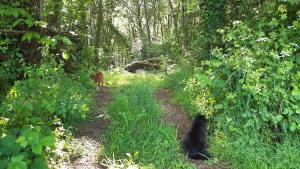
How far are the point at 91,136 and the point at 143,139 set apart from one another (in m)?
0.78

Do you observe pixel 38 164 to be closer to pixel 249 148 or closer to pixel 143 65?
pixel 249 148

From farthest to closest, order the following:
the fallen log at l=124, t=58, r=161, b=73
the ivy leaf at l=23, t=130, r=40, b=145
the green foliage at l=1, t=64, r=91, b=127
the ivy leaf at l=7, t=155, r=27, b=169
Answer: the fallen log at l=124, t=58, r=161, b=73, the green foliage at l=1, t=64, r=91, b=127, the ivy leaf at l=23, t=130, r=40, b=145, the ivy leaf at l=7, t=155, r=27, b=169

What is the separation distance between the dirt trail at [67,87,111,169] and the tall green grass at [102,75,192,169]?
0.16m

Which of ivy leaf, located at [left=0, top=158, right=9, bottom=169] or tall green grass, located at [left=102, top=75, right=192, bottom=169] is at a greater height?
ivy leaf, located at [left=0, top=158, right=9, bottom=169]

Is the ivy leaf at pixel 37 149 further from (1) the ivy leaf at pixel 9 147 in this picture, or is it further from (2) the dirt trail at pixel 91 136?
(2) the dirt trail at pixel 91 136

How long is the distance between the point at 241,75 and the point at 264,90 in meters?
0.46

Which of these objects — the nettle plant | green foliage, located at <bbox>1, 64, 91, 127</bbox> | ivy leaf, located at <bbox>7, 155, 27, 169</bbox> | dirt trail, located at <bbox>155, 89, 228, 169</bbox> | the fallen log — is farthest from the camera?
the fallen log

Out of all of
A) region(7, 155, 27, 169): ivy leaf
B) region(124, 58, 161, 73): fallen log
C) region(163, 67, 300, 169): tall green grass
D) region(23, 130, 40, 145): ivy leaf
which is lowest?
region(163, 67, 300, 169): tall green grass

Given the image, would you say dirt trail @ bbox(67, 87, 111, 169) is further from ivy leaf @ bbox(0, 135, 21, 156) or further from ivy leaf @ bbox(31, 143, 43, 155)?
ivy leaf @ bbox(31, 143, 43, 155)

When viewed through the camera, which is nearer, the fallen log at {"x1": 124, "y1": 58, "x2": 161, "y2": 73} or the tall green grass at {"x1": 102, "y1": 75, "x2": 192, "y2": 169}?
the tall green grass at {"x1": 102, "y1": 75, "x2": 192, "y2": 169}

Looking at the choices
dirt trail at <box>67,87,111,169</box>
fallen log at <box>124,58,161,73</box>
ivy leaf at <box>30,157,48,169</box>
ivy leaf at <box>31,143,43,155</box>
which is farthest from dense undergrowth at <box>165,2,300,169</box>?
fallen log at <box>124,58,161,73</box>

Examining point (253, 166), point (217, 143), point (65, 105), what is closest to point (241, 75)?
point (217, 143)

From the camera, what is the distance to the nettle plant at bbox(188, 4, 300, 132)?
15.7ft

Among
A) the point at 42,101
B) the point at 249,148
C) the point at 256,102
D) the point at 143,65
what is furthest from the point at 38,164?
the point at 143,65
